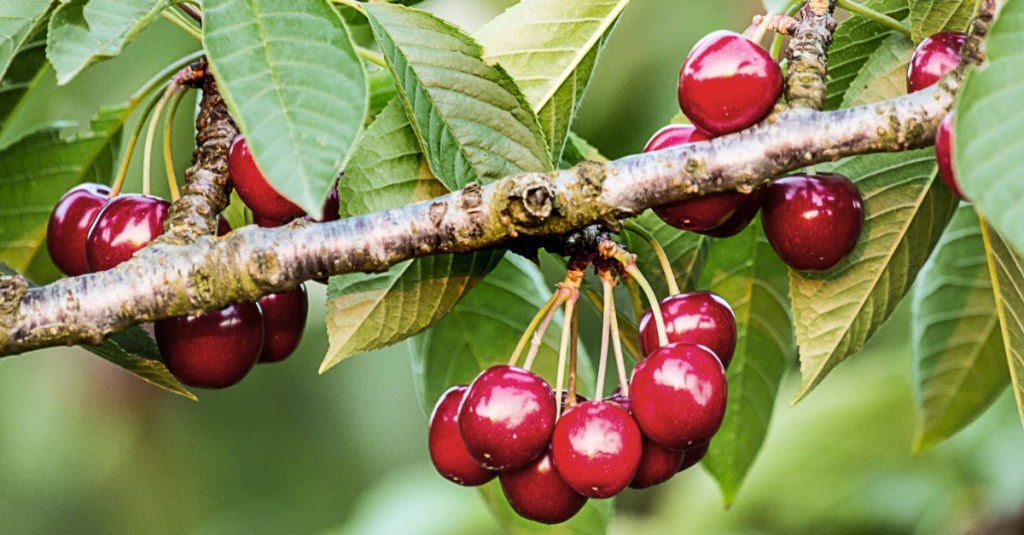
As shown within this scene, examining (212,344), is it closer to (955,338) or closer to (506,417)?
(506,417)

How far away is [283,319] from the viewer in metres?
1.30

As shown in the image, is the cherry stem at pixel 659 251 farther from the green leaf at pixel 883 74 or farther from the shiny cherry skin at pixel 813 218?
the green leaf at pixel 883 74

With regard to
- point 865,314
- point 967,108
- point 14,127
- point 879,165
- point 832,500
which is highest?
point 967,108

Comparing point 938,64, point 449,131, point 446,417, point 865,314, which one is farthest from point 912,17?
point 446,417

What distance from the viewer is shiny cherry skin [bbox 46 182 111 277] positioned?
127 cm

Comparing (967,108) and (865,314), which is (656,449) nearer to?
(865,314)

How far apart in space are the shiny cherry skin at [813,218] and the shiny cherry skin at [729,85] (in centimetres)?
12

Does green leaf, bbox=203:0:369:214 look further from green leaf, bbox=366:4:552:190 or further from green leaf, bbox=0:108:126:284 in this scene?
green leaf, bbox=0:108:126:284

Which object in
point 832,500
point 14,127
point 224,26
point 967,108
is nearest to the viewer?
point 967,108

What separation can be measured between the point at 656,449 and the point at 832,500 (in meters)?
1.86

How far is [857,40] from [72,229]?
0.94 metres

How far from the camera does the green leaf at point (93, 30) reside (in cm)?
90

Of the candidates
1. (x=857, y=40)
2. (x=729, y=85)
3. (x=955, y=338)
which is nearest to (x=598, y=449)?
(x=729, y=85)

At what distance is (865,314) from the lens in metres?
1.28
